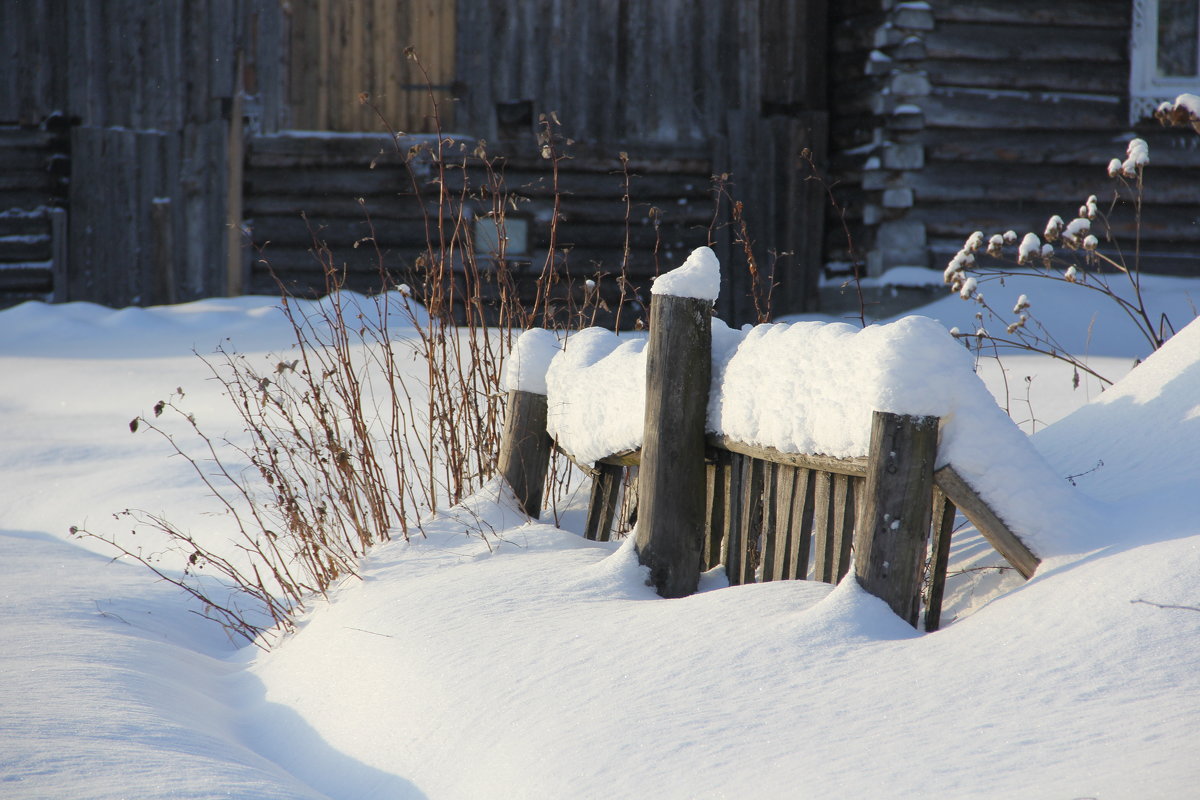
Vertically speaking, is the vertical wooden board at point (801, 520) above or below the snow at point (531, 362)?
below

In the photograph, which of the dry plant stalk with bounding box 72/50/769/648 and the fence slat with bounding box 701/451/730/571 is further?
the dry plant stalk with bounding box 72/50/769/648

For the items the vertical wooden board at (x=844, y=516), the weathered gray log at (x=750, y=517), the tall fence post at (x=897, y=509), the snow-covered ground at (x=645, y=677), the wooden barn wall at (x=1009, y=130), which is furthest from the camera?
the wooden barn wall at (x=1009, y=130)

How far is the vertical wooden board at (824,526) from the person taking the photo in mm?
2658

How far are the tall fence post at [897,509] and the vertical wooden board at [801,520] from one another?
30cm

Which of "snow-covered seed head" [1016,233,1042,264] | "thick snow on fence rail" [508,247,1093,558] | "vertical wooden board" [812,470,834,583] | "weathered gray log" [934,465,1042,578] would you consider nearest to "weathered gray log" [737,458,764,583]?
"thick snow on fence rail" [508,247,1093,558]

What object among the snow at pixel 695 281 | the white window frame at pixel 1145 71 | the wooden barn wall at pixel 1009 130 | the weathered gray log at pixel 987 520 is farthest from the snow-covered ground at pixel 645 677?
the white window frame at pixel 1145 71

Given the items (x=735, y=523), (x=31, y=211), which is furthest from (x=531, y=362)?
(x=31, y=211)

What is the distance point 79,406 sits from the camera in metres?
6.41

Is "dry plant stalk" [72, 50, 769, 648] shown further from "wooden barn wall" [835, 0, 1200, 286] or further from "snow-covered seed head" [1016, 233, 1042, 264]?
"wooden barn wall" [835, 0, 1200, 286]

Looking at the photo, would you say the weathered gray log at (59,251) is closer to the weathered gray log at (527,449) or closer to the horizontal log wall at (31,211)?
the horizontal log wall at (31,211)

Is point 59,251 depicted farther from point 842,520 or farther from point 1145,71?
point 1145,71

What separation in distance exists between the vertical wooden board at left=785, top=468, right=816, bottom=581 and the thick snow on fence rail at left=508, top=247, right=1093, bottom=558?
0.12m

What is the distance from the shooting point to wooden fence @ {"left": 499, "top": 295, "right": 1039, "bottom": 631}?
2.36 metres

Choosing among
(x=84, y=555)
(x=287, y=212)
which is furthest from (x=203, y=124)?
(x=84, y=555)
